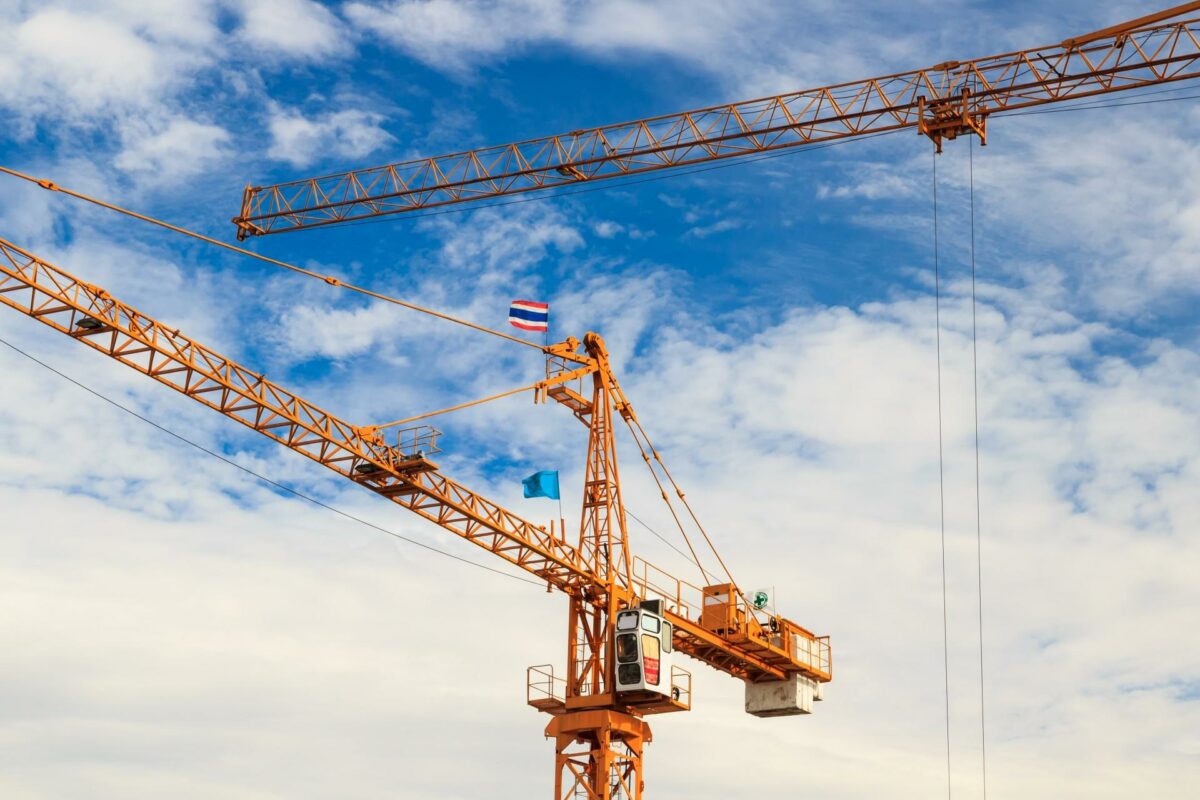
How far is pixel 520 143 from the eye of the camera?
8081cm

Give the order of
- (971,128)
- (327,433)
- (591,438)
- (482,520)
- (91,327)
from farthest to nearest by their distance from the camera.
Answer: (591,438) → (971,128) → (482,520) → (327,433) → (91,327)

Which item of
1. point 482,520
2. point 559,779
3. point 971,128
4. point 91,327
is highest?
point 971,128

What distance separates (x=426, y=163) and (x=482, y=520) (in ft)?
86.2

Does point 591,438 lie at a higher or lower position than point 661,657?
higher

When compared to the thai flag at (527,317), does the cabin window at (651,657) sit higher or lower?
lower

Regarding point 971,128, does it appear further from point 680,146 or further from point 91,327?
point 91,327

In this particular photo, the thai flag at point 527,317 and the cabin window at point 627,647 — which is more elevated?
the thai flag at point 527,317

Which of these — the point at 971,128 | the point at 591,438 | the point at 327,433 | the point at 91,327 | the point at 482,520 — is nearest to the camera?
the point at 91,327

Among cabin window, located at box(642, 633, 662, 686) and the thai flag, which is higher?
the thai flag

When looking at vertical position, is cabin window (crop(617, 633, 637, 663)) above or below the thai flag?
below

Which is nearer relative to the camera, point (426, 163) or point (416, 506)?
point (416, 506)

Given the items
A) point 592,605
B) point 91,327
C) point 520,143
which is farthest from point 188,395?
point 520,143

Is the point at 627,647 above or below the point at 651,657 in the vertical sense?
above

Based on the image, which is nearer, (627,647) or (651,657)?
(627,647)
